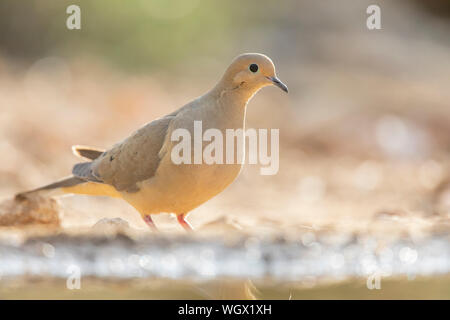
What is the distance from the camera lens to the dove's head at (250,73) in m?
4.58

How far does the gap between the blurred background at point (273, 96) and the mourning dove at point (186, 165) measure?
29 cm

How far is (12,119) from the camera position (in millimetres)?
8805

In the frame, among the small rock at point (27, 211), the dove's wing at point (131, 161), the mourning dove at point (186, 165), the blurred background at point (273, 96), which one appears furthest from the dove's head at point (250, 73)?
the small rock at point (27, 211)

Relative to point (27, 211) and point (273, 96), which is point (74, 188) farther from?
point (273, 96)

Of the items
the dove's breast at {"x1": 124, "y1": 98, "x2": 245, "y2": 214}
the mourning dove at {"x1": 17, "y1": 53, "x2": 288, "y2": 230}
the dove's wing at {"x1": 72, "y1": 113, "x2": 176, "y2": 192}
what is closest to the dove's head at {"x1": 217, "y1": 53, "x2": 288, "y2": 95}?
the mourning dove at {"x1": 17, "y1": 53, "x2": 288, "y2": 230}

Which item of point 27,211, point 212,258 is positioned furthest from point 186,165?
point 27,211

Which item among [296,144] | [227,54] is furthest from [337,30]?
[296,144]

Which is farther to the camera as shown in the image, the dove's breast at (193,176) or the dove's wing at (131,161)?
the dove's wing at (131,161)

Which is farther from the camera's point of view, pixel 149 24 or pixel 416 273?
pixel 149 24

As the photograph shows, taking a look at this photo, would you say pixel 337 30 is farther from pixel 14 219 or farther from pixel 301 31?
pixel 14 219

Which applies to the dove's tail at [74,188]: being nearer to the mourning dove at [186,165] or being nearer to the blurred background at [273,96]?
the mourning dove at [186,165]

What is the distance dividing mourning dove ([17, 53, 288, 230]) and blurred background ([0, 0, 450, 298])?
0.29 meters

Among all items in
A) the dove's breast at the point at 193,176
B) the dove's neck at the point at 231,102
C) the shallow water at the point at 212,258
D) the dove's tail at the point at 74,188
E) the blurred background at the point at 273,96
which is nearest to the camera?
the shallow water at the point at 212,258

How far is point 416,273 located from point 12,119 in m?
6.00
